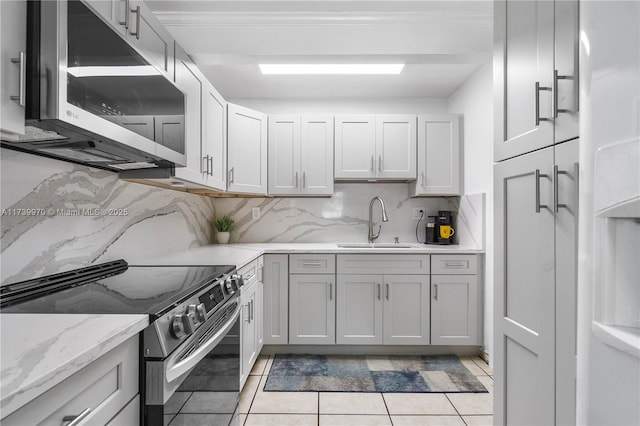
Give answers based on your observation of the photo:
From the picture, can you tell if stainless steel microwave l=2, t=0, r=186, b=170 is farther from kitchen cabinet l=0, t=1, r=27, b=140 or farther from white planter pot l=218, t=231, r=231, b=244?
white planter pot l=218, t=231, r=231, b=244

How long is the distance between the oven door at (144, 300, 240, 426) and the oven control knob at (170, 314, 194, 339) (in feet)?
0.15

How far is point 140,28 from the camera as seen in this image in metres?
1.41

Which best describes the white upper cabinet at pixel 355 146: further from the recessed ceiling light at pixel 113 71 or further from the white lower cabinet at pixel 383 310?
the recessed ceiling light at pixel 113 71

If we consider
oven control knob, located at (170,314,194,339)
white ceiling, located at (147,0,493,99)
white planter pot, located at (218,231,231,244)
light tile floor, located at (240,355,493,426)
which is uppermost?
white ceiling, located at (147,0,493,99)

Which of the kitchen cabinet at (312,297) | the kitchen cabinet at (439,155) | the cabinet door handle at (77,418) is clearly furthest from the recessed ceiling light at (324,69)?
the cabinet door handle at (77,418)

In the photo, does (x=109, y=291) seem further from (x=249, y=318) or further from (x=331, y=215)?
(x=331, y=215)

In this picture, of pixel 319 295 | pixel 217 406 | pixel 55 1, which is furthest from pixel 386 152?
pixel 55 1

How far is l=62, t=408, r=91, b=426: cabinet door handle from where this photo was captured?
0.73 metres

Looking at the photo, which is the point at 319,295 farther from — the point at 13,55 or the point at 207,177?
the point at 13,55

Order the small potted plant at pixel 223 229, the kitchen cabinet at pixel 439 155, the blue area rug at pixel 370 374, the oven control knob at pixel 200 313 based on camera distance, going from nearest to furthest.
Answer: the oven control knob at pixel 200 313 < the blue area rug at pixel 370 374 < the kitchen cabinet at pixel 439 155 < the small potted plant at pixel 223 229

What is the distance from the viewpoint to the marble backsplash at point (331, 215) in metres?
3.72

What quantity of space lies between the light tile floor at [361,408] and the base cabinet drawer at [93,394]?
1.40 m

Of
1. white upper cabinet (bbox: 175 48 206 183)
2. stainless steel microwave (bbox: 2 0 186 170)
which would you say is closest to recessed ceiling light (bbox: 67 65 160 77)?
stainless steel microwave (bbox: 2 0 186 170)

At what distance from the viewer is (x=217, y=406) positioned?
147 cm
